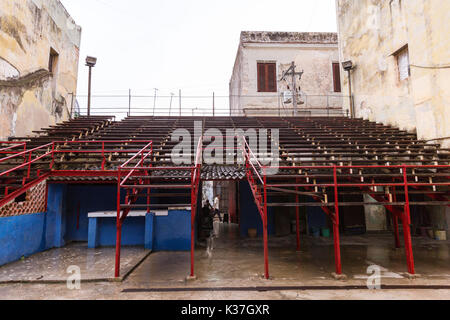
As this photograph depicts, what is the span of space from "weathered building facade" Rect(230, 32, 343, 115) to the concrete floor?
11333mm

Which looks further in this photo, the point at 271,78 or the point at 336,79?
the point at 336,79

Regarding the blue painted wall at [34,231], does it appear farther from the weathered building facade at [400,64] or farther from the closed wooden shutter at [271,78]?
the closed wooden shutter at [271,78]

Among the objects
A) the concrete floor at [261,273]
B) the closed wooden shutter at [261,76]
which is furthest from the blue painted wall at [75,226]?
the closed wooden shutter at [261,76]

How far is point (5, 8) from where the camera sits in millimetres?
9680

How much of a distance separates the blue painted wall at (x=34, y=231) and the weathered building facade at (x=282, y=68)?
40.6 feet

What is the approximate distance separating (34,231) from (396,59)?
590 inches

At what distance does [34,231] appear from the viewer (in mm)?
7797

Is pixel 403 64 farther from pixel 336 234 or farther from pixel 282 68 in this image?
pixel 336 234

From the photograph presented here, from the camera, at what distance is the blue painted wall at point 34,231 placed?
6645 mm

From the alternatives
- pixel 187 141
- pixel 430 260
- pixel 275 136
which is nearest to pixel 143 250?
pixel 187 141

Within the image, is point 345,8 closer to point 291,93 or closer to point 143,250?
point 291,93

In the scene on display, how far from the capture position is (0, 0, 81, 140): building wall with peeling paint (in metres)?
9.82

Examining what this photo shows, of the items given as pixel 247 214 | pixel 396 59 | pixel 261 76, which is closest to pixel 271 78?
pixel 261 76
